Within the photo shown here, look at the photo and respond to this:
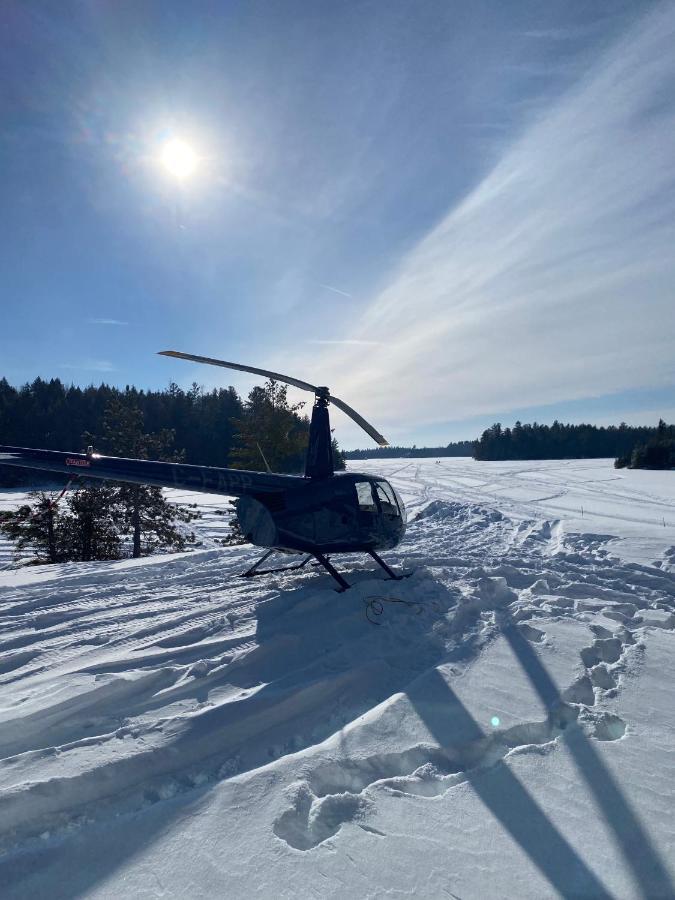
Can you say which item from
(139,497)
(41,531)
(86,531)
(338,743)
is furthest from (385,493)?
(41,531)

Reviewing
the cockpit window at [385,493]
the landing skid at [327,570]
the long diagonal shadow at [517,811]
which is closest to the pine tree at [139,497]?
the landing skid at [327,570]

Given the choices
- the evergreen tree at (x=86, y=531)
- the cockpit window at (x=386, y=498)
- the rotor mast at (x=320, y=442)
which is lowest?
the evergreen tree at (x=86, y=531)

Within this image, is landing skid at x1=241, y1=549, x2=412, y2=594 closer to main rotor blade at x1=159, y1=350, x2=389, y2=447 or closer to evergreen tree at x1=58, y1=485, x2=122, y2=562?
main rotor blade at x1=159, y1=350, x2=389, y2=447

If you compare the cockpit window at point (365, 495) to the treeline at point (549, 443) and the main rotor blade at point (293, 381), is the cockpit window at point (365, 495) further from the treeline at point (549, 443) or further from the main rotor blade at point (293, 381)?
the treeline at point (549, 443)

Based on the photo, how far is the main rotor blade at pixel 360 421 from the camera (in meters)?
7.85

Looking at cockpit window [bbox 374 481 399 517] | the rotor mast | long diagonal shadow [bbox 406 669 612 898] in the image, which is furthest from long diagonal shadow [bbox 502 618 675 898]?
the rotor mast

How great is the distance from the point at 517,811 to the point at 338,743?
4.36ft

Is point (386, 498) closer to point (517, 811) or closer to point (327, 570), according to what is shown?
point (327, 570)

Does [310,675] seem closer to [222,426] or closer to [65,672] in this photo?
[65,672]

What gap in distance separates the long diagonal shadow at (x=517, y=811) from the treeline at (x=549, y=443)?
3548 inches

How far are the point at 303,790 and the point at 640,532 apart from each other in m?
13.3

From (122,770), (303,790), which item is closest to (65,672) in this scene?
(122,770)

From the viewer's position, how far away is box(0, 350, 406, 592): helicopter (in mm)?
7281

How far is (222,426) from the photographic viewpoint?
59.4m
